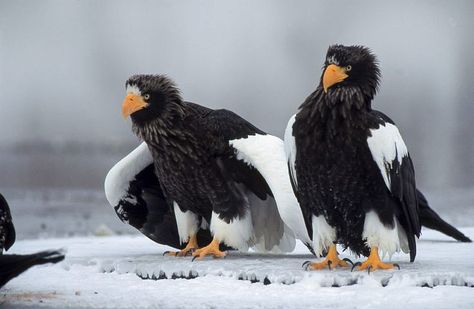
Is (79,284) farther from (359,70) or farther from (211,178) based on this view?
(359,70)

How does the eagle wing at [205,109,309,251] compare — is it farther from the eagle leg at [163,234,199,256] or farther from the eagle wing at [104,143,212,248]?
the eagle wing at [104,143,212,248]

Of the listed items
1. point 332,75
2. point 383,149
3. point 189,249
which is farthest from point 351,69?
point 189,249

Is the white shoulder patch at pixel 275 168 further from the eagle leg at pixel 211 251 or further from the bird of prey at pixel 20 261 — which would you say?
the bird of prey at pixel 20 261

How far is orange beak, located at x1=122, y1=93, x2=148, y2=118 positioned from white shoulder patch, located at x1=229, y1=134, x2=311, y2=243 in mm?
409

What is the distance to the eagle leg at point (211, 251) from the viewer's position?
3619 mm

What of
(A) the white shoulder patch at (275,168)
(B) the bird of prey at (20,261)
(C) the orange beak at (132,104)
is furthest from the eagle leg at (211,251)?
(B) the bird of prey at (20,261)

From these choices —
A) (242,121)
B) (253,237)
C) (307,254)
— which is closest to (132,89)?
(242,121)

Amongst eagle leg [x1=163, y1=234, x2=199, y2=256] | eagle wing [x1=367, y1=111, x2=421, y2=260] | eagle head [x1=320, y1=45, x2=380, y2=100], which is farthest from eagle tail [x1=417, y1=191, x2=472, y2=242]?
eagle leg [x1=163, y1=234, x2=199, y2=256]

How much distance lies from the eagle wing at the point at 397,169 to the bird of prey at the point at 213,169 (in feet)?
1.59

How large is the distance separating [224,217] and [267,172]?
0.89 ft

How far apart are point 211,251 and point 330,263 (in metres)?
0.62

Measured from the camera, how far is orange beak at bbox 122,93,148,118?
3.66m

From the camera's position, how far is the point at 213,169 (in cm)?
369

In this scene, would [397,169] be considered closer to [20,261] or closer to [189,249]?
[189,249]
